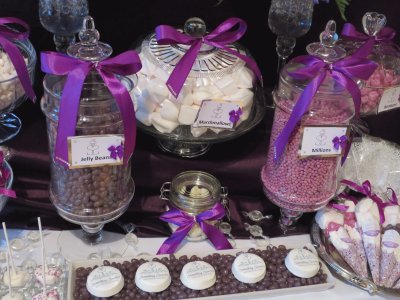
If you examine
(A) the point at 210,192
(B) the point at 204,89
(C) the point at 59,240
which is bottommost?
(C) the point at 59,240

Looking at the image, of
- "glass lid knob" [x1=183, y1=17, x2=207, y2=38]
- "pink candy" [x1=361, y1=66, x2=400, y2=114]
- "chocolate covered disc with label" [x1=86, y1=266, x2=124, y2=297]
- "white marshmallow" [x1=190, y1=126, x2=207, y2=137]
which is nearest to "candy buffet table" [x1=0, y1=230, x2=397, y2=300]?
"chocolate covered disc with label" [x1=86, y1=266, x2=124, y2=297]

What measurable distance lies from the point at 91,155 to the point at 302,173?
0.41 meters

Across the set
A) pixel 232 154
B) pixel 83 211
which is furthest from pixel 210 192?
pixel 83 211

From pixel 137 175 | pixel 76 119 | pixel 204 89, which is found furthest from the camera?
pixel 137 175

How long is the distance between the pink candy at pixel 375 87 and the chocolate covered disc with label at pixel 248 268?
1.49ft

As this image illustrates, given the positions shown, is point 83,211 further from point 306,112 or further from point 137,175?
point 306,112

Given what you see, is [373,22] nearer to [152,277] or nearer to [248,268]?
[248,268]

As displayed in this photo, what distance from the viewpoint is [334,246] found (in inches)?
41.0

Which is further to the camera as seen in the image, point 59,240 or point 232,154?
point 232,154

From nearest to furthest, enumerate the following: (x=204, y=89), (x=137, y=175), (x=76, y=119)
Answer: (x=76, y=119) < (x=204, y=89) < (x=137, y=175)

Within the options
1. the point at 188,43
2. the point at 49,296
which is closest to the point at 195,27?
the point at 188,43

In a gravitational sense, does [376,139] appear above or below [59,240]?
above

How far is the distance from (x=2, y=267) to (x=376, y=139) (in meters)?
0.90

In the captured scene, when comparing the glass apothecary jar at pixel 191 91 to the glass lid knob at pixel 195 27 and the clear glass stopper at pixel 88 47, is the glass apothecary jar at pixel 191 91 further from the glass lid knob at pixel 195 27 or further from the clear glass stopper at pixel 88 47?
the clear glass stopper at pixel 88 47
